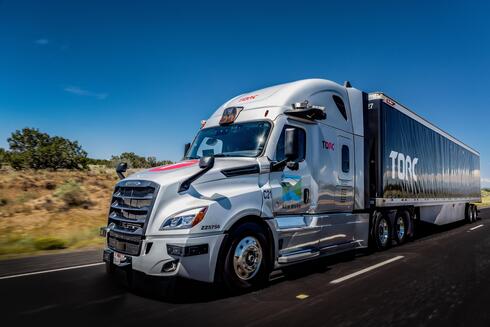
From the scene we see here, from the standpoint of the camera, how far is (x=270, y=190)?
535 centimetres

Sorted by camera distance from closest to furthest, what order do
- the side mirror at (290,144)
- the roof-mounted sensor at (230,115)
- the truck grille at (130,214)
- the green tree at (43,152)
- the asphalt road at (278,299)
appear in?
the asphalt road at (278,299), the truck grille at (130,214), the side mirror at (290,144), the roof-mounted sensor at (230,115), the green tree at (43,152)

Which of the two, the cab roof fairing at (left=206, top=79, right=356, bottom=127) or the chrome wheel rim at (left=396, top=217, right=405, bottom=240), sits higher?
the cab roof fairing at (left=206, top=79, right=356, bottom=127)

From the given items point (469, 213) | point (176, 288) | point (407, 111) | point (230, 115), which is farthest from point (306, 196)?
point (469, 213)

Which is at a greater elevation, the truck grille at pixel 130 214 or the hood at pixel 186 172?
the hood at pixel 186 172

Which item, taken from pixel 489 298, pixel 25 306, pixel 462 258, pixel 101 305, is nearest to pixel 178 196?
pixel 101 305

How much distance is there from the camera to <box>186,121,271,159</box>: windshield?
561cm

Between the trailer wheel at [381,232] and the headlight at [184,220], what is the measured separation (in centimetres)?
563

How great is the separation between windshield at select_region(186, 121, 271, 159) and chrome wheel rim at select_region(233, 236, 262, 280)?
1354 millimetres

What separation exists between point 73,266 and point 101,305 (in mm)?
2831

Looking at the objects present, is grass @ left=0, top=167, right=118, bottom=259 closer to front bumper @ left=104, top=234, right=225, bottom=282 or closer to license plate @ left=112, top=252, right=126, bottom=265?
license plate @ left=112, top=252, right=126, bottom=265

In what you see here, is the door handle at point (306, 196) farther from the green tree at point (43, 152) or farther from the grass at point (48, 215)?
the green tree at point (43, 152)

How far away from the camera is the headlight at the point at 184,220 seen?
4.36m

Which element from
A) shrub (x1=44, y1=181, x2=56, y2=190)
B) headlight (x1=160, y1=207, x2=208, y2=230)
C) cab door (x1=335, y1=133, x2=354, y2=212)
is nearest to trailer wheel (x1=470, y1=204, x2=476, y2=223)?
cab door (x1=335, y1=133, x2=354, y2=212)

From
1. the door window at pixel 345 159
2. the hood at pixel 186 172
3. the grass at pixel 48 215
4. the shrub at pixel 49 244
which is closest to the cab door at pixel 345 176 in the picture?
the door window at pixel 345 159
